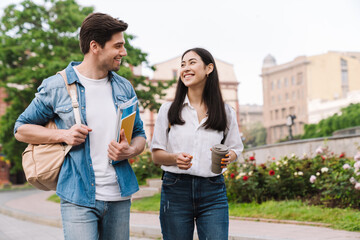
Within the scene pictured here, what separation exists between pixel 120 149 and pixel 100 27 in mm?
723

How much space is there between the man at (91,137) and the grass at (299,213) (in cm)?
494

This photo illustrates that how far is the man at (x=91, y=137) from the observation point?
260 cm

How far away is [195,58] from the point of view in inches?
131

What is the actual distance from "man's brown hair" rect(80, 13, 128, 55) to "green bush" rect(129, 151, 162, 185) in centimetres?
1464

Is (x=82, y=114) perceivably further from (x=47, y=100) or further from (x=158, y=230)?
(x=158, y=230)

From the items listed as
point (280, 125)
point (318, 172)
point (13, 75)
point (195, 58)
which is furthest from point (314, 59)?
point (195, 58)

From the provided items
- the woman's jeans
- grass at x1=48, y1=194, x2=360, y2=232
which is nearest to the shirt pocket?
the woman's jeans

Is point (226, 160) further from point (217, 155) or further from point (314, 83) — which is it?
point (314, 83)

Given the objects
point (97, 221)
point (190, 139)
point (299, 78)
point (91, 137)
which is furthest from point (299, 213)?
point (299, 78)

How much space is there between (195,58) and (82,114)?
1.02m

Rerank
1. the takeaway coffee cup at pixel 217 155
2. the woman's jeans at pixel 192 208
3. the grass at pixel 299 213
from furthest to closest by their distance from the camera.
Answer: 1. the grass at pixel 299 213
2. the woman's jeans at pixel 192 208
3. the takeaway coffee cup at pixel 217 155

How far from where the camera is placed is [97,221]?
2.71 m

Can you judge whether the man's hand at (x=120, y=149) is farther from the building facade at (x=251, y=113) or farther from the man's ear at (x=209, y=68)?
the building facade at (x=251, y=113)

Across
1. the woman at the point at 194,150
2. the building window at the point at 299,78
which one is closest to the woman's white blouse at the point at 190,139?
the woman at the point at 194,150
